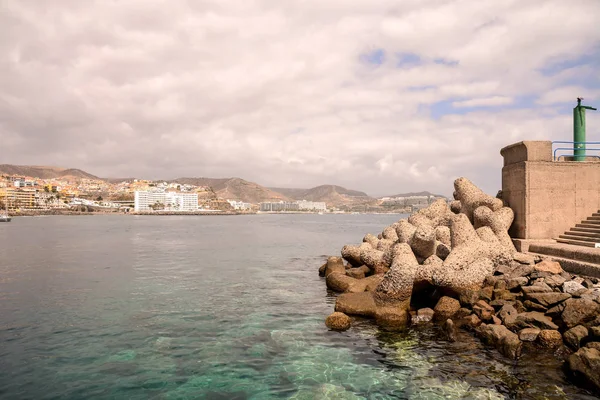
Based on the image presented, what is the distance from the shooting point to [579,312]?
32.2ft

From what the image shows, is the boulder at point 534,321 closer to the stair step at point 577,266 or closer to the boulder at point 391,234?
the stair step at point 577,266

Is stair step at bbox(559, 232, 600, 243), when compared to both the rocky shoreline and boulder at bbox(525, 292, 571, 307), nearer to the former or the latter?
the rocky shoreline

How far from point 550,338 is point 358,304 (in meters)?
5.37

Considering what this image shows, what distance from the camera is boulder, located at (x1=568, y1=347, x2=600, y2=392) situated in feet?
25.6

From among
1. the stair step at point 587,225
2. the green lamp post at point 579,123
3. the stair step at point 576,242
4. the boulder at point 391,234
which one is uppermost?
the green lamp post at point 579,123

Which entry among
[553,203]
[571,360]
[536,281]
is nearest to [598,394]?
[571,360]

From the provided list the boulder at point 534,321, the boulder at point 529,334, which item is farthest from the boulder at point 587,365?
the boulder at point 534,321

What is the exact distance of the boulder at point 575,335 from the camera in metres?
9.22

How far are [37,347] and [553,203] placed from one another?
706 inches

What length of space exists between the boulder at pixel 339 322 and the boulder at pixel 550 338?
195 inches

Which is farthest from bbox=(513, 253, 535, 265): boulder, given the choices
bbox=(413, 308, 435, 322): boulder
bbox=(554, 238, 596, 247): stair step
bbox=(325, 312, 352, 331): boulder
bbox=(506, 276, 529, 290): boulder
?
bbox=(325, 312, 352, 331): boulder

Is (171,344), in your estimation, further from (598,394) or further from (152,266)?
(152,266)

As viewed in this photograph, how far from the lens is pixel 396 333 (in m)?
11.6

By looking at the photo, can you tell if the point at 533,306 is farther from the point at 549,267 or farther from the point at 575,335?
the point at 549,267
